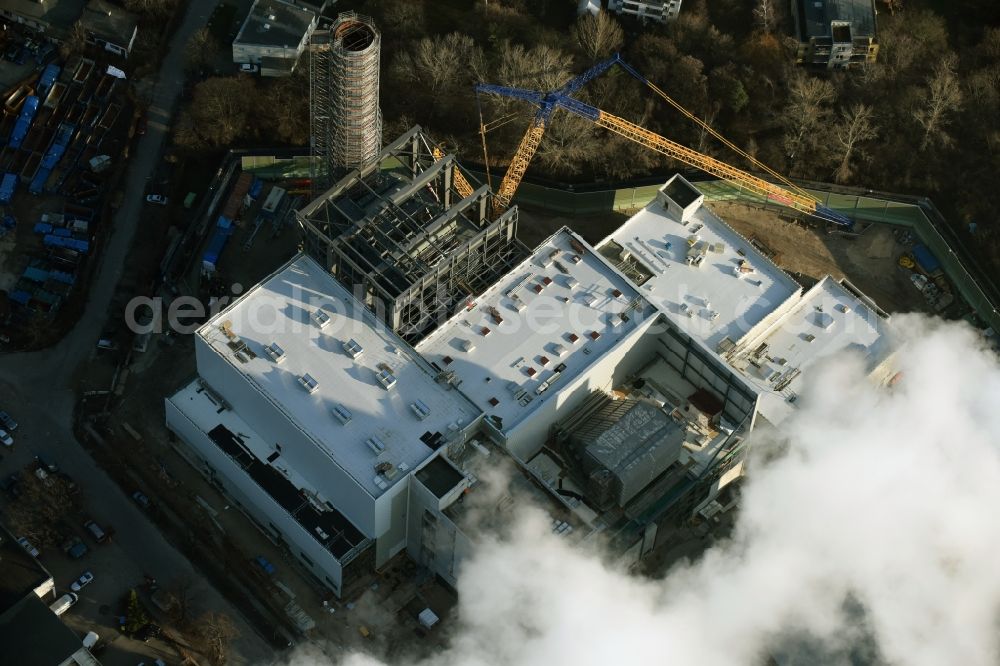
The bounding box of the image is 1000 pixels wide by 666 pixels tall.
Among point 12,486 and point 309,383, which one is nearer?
point 309,383

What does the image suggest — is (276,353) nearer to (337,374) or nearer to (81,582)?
(337,374)

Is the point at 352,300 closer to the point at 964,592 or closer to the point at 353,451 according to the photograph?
the point at 353,451

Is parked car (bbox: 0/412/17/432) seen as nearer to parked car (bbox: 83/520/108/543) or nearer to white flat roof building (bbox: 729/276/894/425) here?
parked car (bbox: 83/520/108/543)

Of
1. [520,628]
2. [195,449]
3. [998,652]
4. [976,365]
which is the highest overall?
[976,365]

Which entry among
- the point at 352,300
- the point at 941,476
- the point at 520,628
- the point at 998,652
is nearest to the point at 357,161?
the point at 352,300

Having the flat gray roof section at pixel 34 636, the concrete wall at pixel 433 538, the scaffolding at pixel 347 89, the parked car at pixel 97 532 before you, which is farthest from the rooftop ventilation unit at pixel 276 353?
the flat gray roof section at pixel 34 636

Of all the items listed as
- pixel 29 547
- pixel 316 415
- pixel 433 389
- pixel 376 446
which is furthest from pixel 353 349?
pixel 29 547

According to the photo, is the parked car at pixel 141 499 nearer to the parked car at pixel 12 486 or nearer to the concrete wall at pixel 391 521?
the parked car at pixel 12 486
